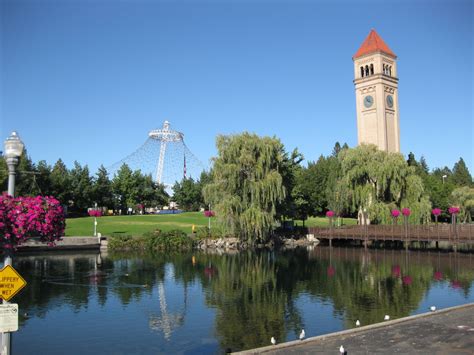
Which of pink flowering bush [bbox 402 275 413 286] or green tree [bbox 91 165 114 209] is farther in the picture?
green tree [bbox 91 165 114 209]

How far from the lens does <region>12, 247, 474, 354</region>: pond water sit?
18.4 metres

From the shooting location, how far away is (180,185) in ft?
347

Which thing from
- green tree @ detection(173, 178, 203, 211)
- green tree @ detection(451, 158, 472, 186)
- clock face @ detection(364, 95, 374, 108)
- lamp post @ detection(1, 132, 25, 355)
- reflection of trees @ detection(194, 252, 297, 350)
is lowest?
reflection of trees @ detection(194, 252, 297, 350)

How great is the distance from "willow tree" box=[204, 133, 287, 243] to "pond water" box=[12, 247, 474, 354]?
8251 mm

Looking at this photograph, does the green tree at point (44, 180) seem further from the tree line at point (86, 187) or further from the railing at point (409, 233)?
the railing at point (409, 233)

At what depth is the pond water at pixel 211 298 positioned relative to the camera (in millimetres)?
18406

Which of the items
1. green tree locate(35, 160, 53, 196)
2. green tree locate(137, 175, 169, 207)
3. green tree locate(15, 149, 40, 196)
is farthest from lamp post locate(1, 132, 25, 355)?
green tree locate(137, 175, 169, 207)

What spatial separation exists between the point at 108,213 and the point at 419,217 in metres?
58.0

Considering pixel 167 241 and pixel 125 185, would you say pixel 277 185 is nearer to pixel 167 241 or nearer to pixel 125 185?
pixel 167 241

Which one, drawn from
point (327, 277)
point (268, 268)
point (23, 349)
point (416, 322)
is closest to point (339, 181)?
point (268, 268)

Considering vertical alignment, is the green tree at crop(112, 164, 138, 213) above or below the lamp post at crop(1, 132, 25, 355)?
above

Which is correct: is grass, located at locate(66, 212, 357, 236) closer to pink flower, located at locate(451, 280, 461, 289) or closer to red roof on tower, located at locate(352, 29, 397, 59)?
red roof on tower, located at locate(352, 29, 397, 59)

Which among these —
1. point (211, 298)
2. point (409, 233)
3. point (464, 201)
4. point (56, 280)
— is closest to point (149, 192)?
point (409, 233)

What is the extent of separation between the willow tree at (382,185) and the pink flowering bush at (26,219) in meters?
47.7
